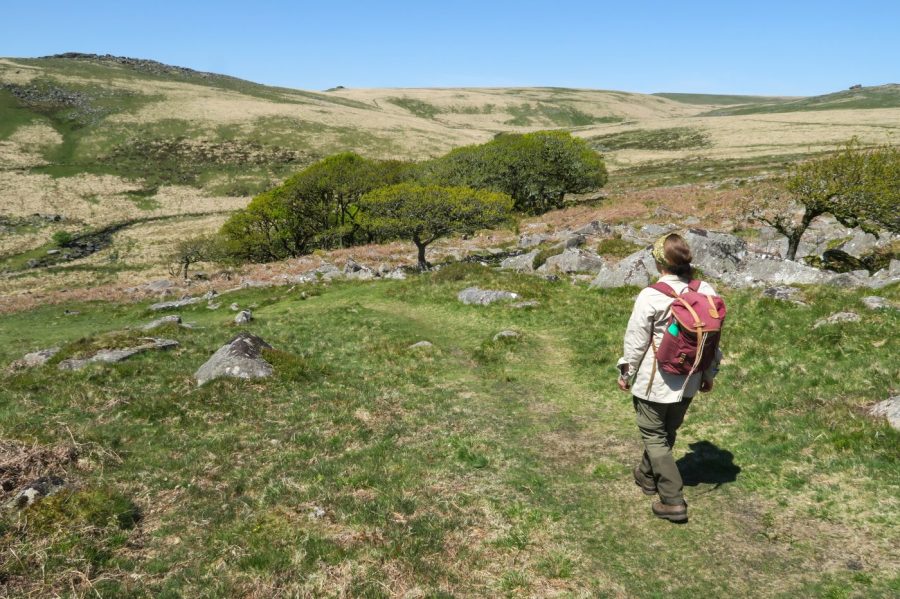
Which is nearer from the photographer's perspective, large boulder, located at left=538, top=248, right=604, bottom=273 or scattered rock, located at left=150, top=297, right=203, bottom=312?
large boulder, located at left=538, top=248, right=604, bottom=273

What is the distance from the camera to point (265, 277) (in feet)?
137

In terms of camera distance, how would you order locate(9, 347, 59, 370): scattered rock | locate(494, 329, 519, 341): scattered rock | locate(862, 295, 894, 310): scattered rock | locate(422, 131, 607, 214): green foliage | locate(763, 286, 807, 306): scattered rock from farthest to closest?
locate(422, 131, 607, 214): green foliage → locate(494, 329, 519, 341): scattered rock → locate(763, 286, 807, 306): scattered rock → locate(9, 347, 59, 370): scattered rock → locate(862, 295, 894, 310): scattered rock

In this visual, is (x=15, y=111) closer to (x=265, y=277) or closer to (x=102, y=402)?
(x=265, y=277)

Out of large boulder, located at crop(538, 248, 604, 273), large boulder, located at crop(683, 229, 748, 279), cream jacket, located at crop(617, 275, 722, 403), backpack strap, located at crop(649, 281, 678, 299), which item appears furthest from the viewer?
large boulder, located at crop(538, 248, 604, 273)

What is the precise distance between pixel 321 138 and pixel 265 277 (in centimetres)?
11715

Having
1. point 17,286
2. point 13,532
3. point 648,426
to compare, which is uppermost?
point 648,426

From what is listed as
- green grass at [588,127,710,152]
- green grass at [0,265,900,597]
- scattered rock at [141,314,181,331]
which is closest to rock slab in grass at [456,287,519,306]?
green grass at [0,265,900,597]

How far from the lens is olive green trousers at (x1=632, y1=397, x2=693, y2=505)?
8336 mm

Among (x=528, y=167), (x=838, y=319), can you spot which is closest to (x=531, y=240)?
(x=528, y=167)

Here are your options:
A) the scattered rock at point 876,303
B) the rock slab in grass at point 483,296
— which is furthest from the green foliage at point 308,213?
the scattered rock at point 876,303

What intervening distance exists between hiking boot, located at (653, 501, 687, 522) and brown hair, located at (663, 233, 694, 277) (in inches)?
149

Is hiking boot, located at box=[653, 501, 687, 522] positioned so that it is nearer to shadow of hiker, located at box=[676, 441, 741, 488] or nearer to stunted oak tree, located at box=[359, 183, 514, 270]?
shadow of hiker, located at box=[676, 441, 741, 488]

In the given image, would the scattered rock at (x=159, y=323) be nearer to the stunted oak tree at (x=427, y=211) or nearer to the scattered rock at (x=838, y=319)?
the stunted oak tree at (x=427, y=211)

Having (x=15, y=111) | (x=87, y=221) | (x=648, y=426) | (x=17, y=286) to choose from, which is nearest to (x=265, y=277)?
(x=17, y=286)
